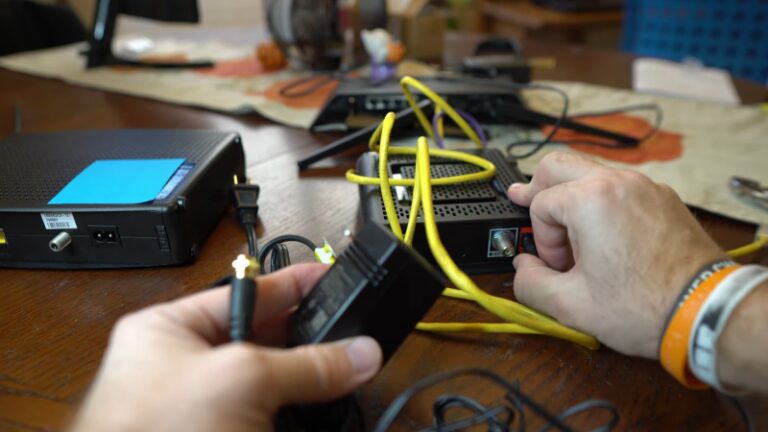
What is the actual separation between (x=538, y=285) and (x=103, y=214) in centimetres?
38

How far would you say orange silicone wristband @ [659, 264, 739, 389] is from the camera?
335mm

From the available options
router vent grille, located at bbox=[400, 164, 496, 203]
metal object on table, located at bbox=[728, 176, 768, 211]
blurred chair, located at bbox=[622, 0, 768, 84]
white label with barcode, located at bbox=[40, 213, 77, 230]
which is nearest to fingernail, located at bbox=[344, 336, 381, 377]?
router vent grille, located at bbox=[400, 164, 496, 203]

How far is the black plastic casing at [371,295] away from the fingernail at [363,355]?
0.04 feet

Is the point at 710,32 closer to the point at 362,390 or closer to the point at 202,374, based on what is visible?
the point at 362,390

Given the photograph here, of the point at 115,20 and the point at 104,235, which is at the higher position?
the point at 115,20

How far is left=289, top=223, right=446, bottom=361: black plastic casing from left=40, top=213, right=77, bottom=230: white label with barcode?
0.26 metres

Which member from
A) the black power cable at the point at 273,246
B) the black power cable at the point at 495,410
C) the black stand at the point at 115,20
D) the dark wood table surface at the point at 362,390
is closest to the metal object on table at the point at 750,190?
the dark wood table surface at the point at 362,390

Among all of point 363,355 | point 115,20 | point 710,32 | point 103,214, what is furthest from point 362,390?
point 710,32

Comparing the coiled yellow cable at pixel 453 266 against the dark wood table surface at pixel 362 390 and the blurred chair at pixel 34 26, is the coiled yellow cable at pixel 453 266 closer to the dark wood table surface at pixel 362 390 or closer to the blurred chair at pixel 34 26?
the dark wood table surface at pixel 362 390

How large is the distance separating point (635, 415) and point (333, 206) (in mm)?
387

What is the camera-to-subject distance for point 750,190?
64cm

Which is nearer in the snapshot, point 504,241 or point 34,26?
point 504,241

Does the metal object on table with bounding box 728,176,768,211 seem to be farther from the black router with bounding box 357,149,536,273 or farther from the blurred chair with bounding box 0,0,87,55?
the blurred chair with bounding box 0,0,87,55

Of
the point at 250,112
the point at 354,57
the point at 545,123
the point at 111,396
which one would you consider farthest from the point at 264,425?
the point at 354,57
